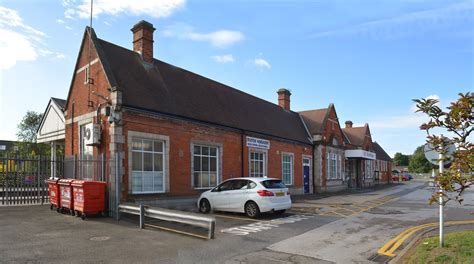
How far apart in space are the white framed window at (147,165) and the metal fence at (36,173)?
126 cm

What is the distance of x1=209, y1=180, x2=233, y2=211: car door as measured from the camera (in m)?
14.5

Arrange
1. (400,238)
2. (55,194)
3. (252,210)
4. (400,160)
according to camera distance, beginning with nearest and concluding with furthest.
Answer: (400,238), (252,210), (55,194), (400,160)

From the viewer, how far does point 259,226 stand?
11.7 meters

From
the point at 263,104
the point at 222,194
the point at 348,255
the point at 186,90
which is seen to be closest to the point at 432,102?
the point at 348,255

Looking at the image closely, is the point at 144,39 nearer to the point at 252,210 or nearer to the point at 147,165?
the point at 147,165

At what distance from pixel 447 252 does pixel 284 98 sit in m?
26.6

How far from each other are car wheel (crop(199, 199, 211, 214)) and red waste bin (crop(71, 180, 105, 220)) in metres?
4.09

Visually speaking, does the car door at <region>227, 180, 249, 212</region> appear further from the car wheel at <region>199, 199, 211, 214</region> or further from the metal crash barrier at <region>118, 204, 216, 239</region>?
the metal crash barrier at <region>118, 204, 216, 239</region>

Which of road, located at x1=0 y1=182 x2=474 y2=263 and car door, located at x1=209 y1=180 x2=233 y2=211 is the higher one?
car door, located at x1=209 y1=180 x2=233 y2=211

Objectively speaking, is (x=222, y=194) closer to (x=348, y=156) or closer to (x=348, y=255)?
(x=348, y=255)

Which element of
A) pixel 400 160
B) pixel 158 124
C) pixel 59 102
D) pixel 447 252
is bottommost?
pixel 400 160

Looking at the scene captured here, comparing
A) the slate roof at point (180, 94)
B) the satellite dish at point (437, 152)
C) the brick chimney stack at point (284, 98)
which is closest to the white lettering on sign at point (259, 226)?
the satellite dish at point (437, 152)

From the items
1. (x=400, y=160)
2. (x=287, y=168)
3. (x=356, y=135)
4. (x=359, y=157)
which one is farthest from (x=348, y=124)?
(x=400, y=160)

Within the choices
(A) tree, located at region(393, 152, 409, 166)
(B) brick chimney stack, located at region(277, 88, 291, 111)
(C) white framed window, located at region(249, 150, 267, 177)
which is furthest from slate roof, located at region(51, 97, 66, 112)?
(A) tree, located at region(393, 152, 409, 166)
